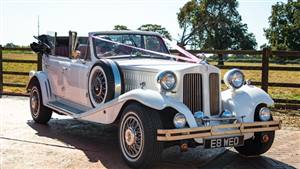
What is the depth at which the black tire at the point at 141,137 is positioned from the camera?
18.3 feet

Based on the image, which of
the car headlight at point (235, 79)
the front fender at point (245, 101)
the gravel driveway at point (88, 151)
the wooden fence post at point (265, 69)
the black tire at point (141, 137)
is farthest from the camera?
the wooden fence post at point (265, 69)

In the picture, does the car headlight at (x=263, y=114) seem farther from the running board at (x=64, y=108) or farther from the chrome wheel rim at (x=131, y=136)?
the running board at (x=64, y=108)

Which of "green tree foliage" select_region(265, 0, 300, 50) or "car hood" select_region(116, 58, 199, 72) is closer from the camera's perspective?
"car hood" select_region(116, 58, 199, 72)

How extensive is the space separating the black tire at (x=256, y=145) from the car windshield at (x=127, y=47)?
1675 mm

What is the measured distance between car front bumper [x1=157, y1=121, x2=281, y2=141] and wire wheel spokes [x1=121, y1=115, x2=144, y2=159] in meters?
0.42

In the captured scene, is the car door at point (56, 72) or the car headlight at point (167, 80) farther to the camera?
the car door at point (56, 72)

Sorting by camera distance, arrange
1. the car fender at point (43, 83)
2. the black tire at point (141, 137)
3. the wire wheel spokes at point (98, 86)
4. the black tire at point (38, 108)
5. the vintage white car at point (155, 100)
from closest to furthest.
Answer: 1. the black tire at point (141, 137)
2. the vintage white car at point (155, 100)
3. the wire wheel spokes at point (98, 86)
4. the car fender at point (43, 83)
5. the black tire at point (38, 108)

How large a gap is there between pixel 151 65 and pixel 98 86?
97cm

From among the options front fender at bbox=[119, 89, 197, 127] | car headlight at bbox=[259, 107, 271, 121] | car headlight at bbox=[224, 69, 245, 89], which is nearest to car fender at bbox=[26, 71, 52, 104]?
front fender at bbox=[119, 89, 197, 127]

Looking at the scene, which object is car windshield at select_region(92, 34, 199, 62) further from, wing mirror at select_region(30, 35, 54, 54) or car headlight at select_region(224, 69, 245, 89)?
wing mirror at select_region(30, 35, 54, 54)

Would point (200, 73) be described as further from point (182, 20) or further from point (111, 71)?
point (182, 20)

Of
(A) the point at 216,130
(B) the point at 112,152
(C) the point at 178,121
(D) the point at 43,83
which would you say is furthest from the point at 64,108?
(A) the point at 216,130

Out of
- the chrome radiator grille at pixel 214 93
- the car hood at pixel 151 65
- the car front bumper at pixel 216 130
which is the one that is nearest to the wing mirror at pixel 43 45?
the car hood at pixel 151 65

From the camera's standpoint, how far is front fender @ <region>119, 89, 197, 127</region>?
5.65 meters
